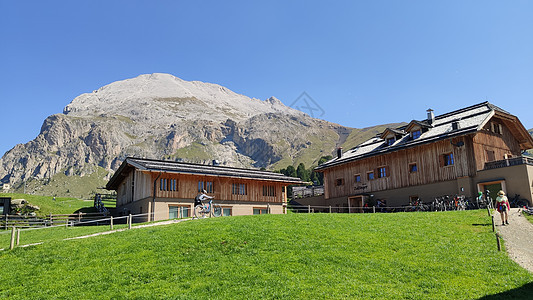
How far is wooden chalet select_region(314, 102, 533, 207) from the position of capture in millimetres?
33750

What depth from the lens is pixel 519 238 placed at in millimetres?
19859

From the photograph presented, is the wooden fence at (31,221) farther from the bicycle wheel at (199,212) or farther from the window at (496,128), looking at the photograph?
the window at (496,128)

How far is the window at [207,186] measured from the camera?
39469 millimetres

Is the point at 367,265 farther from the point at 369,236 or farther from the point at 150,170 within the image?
the point at 150,170

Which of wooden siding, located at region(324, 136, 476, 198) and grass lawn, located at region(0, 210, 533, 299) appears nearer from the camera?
grass lawn, located at region(0, 210, 533, 299)

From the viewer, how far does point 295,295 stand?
43.2ft

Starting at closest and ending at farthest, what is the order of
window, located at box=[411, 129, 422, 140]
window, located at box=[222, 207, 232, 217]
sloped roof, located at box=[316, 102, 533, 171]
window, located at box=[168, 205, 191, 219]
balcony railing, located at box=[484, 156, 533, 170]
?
balcony railing, located at box=[484, 156, 533, 170], sloped roof, located at box=[316, 102, 533, 171], window, located at box=[168, 205, 191, 219], window, located at box=[222, 207, 232, 217], window, located at box=[411, 129, 422, 140]

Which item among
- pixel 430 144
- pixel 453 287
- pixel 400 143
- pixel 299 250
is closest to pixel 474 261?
pixel 453 287

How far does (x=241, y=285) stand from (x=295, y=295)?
207 cm

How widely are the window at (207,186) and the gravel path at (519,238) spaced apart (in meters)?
24.7

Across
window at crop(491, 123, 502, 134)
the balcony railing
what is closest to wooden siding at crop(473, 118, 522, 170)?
window at crop(491, 123, 502, 134)

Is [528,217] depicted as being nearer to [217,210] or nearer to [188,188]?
[217,210]

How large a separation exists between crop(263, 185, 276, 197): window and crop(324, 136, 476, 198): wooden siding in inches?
332

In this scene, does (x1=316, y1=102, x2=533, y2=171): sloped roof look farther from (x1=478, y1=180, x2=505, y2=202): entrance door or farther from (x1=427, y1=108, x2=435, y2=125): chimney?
(x1=478, y1=180, x2=505, y2=202): entrance door
